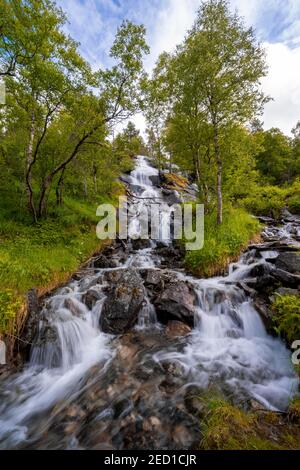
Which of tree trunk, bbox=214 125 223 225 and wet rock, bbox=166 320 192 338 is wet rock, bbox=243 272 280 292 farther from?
tree trunk, bbox=214 125 223 225

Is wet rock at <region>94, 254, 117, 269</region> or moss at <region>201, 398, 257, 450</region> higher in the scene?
wet rock at <region>94, 254, 117, 269</region>

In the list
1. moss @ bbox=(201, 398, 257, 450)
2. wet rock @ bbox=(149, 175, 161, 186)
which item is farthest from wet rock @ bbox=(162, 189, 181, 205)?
moss @ bbox=(201, 398, 257, 450)

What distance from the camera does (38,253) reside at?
8914mm

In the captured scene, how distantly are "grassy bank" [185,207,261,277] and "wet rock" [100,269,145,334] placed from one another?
10.4ft

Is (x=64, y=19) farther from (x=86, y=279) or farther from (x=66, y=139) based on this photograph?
(x=86, y=279)

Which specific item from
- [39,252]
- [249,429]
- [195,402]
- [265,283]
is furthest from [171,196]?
[249,429]

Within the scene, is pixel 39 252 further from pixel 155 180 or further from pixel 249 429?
pixel 155 180

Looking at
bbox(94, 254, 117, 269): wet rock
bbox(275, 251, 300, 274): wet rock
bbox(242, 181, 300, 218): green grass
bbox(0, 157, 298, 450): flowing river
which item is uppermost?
bbox(242, 181, 300, 218): green grass

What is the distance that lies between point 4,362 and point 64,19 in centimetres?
1233

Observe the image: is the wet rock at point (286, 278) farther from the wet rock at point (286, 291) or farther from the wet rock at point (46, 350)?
the wet rock at point (46, 350)

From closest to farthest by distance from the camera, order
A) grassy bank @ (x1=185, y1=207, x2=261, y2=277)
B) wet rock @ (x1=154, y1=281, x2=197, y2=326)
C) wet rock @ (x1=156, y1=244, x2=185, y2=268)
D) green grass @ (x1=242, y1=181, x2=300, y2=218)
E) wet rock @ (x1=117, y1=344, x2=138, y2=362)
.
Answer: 1. wet rock @ (x1=117, y1=344, x2=138, y2=362)
2. wet rock @ (x1=154, y1=281, x2=197, y2=326)
3. grassy bank @ (x1=185, y1=207, x2=261, y2=277)
4. wet rock @ (x1=156, y1=244, x2=185, y2=268)
5. green grass @ (x1=242, y1=181, x2=300, y2=218)

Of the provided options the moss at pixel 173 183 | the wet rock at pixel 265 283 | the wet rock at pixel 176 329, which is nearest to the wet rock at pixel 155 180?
the moss at pixel 173 183

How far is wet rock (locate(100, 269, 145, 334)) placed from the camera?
6.63 m

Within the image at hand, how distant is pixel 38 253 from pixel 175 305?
578 centimetres
